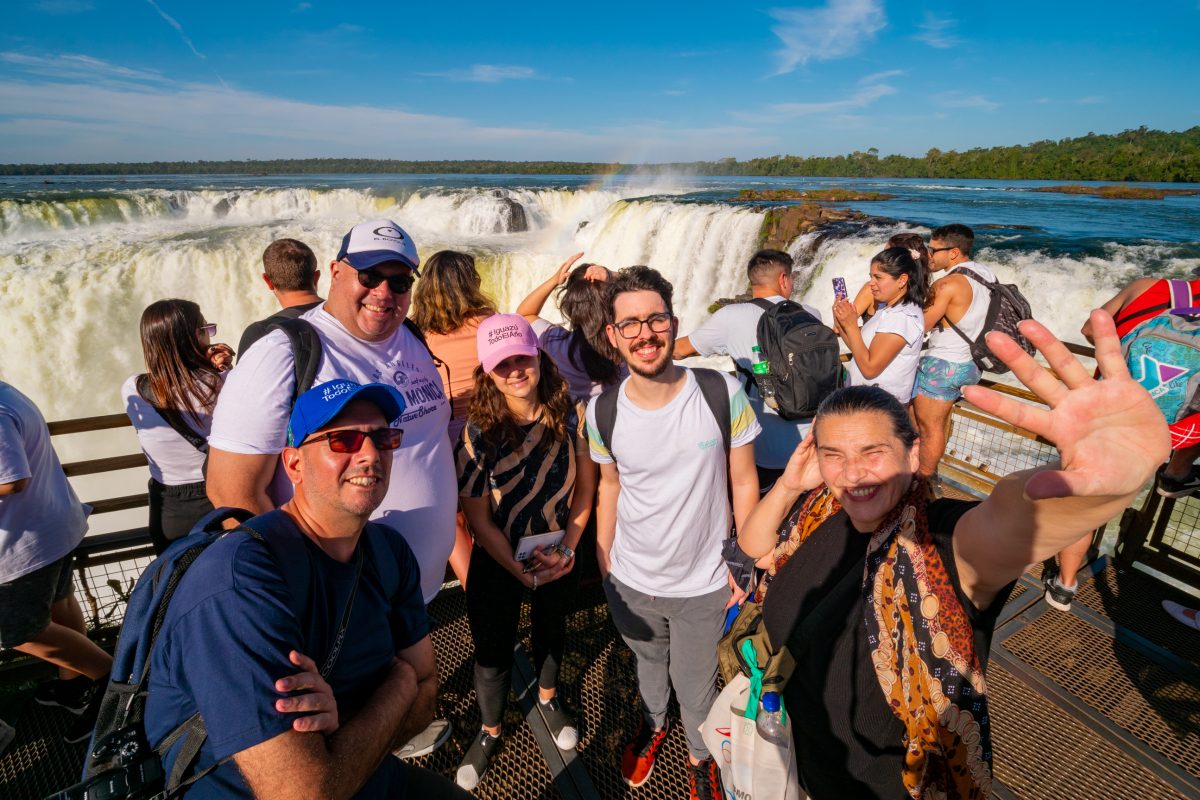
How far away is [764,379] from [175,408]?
2.96 metres

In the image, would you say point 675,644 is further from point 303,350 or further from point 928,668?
point 303,350

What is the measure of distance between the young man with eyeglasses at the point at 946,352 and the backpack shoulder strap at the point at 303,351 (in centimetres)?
394

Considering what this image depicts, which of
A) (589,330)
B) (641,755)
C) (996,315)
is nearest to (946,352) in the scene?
(996,315)

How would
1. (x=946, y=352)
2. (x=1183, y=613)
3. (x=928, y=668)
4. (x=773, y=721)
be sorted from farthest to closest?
(x=946, y=352), (x=1183, y=613), (x=773, y=721), (x=928, y=668)

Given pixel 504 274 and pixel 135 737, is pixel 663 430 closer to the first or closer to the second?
pixel 135 737

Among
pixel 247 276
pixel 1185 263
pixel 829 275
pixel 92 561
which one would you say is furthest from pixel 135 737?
pixel 247 276

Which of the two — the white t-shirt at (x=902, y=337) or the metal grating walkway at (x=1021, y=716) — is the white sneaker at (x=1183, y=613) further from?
the white t-shirt at (x=902, y=337)

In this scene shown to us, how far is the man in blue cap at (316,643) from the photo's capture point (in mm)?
1109

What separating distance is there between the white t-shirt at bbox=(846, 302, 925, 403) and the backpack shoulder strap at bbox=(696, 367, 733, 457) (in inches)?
65.5

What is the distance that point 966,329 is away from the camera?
4137 millimetres

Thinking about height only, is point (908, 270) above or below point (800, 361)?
above

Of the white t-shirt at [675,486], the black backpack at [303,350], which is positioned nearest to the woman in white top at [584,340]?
the white t-shirt at [675,486]

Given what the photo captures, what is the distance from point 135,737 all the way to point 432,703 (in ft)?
2.48

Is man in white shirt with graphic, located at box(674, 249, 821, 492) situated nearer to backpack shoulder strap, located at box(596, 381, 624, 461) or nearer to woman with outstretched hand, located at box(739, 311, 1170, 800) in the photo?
backpack shoulder strap, located at box(596, 381, 624, 461)
